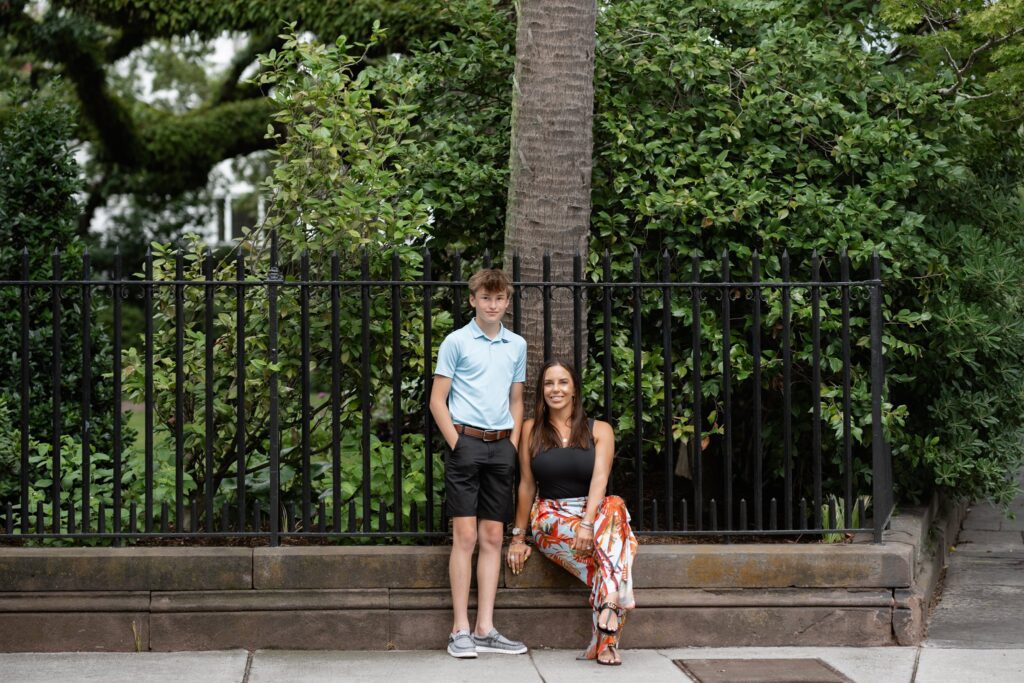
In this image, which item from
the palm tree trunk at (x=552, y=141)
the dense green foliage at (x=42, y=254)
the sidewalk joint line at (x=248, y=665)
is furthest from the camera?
the dense green foliage at (x=42, y=254)

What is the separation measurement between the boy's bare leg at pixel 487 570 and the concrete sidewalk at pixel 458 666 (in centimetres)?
17

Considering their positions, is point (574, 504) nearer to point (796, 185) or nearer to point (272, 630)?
point (272, 630)

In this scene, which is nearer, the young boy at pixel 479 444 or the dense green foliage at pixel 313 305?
the young boy at pixel 479 444

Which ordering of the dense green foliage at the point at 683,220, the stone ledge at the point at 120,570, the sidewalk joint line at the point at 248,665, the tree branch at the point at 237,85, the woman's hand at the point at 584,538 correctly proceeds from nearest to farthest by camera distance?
1. the sidewalk joint line at the point at 248,665
2. the woman's hand at the point at 584,538
3. the stone ledge at the point at 120,570
4. the dense green foliage at the point at 683,220
5. the tree branch at the point at 237,85

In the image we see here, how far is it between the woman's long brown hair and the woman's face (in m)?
0.02

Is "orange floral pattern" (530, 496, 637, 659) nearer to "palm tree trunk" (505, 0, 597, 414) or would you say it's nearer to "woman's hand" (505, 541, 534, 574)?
"woman's hand" (505, 541, 534, 574)

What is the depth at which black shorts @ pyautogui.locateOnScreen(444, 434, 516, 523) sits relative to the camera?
213 inches

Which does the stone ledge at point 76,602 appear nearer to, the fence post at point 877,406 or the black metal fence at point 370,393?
the black metal fence at point 370,393

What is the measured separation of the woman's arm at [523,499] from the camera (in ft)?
18.2

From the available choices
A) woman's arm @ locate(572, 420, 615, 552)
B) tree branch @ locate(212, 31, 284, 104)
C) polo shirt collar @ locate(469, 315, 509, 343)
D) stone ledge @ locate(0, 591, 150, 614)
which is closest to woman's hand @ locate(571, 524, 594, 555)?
woman's arm @ locate(572, 420, 615, 552)

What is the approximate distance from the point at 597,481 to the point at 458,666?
101 cm

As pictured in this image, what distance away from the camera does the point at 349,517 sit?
568cm

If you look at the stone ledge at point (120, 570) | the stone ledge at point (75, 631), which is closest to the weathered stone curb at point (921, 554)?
the stone ledge at point (120, 570)

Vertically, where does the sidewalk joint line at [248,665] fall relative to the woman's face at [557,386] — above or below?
below
